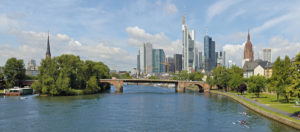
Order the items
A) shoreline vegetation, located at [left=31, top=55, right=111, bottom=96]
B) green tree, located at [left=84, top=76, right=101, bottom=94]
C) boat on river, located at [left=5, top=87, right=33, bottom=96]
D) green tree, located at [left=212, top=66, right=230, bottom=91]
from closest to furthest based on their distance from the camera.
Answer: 1. shoreline vegetation, located at [left=31, top=55, right=111, bottom=96]
2. boat on river, located at [left=5, top=87, right=33, bottom=96]
3. green tree, located at [left=84, top=76, right=101, bottom=94]
4. green tree, located at [left=212, top=66, right=230, bottom=91]

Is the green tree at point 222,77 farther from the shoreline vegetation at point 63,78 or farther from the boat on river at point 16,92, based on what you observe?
the boat on river at point 16,92

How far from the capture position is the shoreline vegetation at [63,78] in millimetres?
105088

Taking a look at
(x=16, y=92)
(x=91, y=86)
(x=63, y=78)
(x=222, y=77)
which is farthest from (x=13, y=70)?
(x=222, y=77)

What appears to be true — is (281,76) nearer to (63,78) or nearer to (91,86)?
(63,78)

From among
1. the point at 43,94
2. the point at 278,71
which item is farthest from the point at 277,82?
the point at 43,94

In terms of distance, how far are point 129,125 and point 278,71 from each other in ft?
143

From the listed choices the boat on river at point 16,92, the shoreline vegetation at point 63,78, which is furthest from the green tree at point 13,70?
the shoreline vegetation at point 63,78

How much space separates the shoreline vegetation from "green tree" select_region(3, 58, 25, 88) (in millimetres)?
23482

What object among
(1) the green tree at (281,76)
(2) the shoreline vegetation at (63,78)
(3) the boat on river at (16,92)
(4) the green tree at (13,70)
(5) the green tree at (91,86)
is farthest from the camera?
(4) the green tree at (13,70)

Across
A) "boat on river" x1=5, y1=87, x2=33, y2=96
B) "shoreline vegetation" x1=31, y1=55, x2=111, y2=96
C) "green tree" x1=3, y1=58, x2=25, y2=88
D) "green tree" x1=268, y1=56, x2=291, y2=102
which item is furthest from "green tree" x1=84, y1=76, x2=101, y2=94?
"green tree" x1=268, y1=56, x2=291, y2=102

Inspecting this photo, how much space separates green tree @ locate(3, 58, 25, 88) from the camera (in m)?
126

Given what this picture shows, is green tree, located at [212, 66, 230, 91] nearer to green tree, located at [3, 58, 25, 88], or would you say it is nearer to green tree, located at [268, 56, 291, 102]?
green tree, located at [268, 56, 291, 102]

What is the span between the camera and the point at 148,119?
5591 cm

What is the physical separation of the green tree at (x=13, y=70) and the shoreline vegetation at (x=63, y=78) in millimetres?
23482
